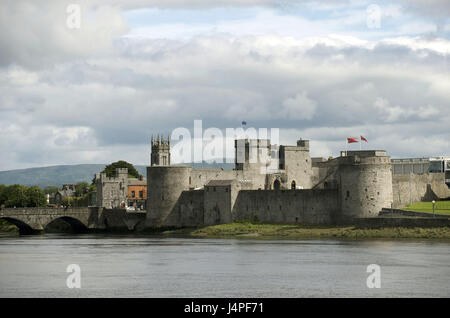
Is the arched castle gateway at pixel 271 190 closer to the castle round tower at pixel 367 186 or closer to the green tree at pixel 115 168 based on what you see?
the castle round tower at pixel 367 186

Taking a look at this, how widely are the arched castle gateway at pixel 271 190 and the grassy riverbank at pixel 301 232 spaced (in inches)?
36.9

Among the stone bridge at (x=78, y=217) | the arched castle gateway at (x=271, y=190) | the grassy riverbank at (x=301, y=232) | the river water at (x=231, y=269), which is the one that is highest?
the arched castle gateway at (x=271, y=190)

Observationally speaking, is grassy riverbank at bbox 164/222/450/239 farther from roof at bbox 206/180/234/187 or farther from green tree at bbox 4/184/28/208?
green tree at bbox 4/184/28/208

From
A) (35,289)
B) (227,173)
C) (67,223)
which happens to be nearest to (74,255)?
(35,289)

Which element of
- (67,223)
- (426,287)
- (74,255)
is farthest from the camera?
(67,223)

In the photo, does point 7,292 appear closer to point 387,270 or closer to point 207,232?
point 387,270

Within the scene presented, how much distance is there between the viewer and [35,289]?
36719 mm

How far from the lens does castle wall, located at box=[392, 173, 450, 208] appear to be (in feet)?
223

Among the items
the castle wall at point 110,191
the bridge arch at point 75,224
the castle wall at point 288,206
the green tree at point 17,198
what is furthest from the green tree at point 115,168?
the castle wall at point 288,206

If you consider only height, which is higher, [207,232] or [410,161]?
[410,161]

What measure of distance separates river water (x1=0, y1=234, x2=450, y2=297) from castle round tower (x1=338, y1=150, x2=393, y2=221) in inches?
184

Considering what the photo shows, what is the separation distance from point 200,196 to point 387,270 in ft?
103

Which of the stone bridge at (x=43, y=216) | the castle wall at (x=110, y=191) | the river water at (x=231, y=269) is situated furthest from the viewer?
the castle wall at (x=110, y=191)

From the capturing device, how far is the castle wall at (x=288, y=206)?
210 feet
